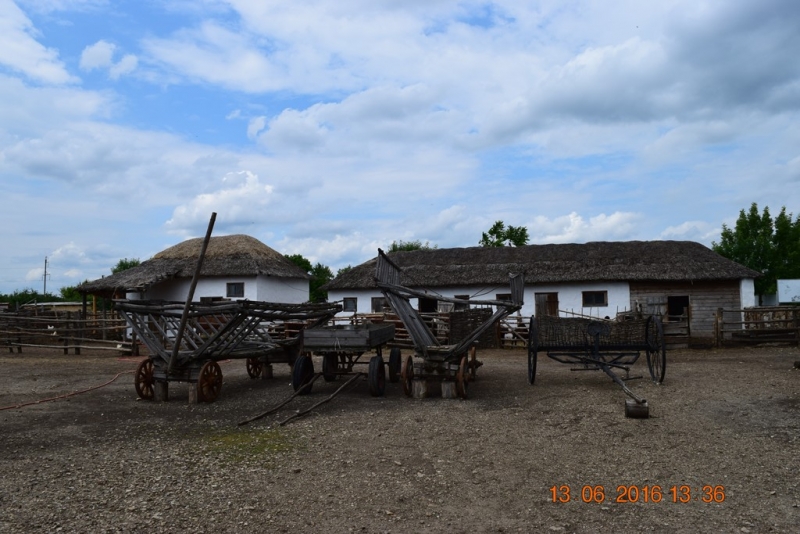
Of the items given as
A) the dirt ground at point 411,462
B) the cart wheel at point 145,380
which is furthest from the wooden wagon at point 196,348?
the dirt ground at point 411,462

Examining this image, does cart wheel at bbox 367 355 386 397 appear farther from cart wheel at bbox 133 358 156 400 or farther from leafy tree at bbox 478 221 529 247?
leafy tree at bbox 478 221 529 247

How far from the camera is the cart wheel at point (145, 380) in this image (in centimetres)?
1045

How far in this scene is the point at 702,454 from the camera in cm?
649

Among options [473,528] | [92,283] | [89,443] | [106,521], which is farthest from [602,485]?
[92,283]

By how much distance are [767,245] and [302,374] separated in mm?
43600

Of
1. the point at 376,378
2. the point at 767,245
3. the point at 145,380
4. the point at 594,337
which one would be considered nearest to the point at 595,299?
the point at 594,337

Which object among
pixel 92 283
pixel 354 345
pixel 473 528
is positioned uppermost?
pixel 92 283

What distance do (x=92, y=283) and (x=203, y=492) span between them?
78.1 ft

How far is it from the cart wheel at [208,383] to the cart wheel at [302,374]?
1.39 meters

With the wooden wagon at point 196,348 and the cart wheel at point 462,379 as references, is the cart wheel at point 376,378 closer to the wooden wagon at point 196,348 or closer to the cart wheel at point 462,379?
the cart wheel at point 462,379

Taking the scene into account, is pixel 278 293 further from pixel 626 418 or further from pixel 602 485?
pixel 602 485

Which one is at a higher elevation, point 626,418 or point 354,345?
point 354,345

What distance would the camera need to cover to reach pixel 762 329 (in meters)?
20.0
